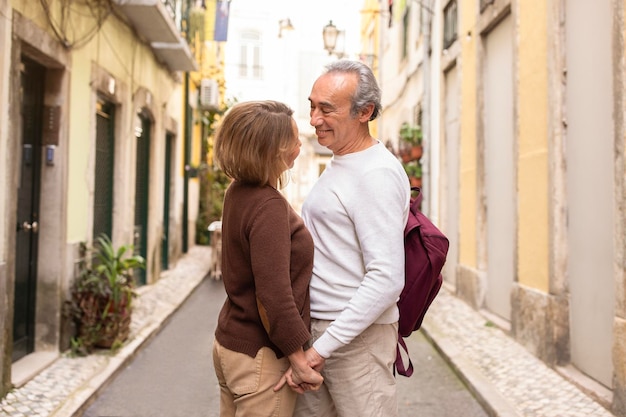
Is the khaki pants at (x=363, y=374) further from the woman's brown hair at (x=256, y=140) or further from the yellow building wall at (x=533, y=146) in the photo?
the yellow building wall at (x=533, y=146)

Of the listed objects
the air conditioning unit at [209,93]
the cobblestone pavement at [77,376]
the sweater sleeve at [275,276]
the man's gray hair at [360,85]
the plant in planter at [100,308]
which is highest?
the air conditioning unit at [209,93]

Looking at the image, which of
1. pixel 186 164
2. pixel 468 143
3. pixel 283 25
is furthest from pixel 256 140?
pixel 283 25

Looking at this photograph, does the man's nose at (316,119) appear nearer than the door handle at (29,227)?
Yes

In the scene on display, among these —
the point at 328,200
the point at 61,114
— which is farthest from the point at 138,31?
the point at 328,200

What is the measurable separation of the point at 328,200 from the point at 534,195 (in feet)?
15.4

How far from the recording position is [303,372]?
2127mm

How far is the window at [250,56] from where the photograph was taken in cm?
2972

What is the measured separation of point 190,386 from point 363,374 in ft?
11.5

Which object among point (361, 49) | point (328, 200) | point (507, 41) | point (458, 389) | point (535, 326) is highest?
point (361, 49)

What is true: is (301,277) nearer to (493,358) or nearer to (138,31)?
(493,358)

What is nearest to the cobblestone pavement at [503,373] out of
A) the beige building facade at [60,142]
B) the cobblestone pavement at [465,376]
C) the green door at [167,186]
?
the cobblestone pavement at [465,376]

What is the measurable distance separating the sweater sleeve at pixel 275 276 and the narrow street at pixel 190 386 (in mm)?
2928

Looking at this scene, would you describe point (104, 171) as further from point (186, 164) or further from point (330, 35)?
point (330, 35)

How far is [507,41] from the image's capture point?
25.7ft
